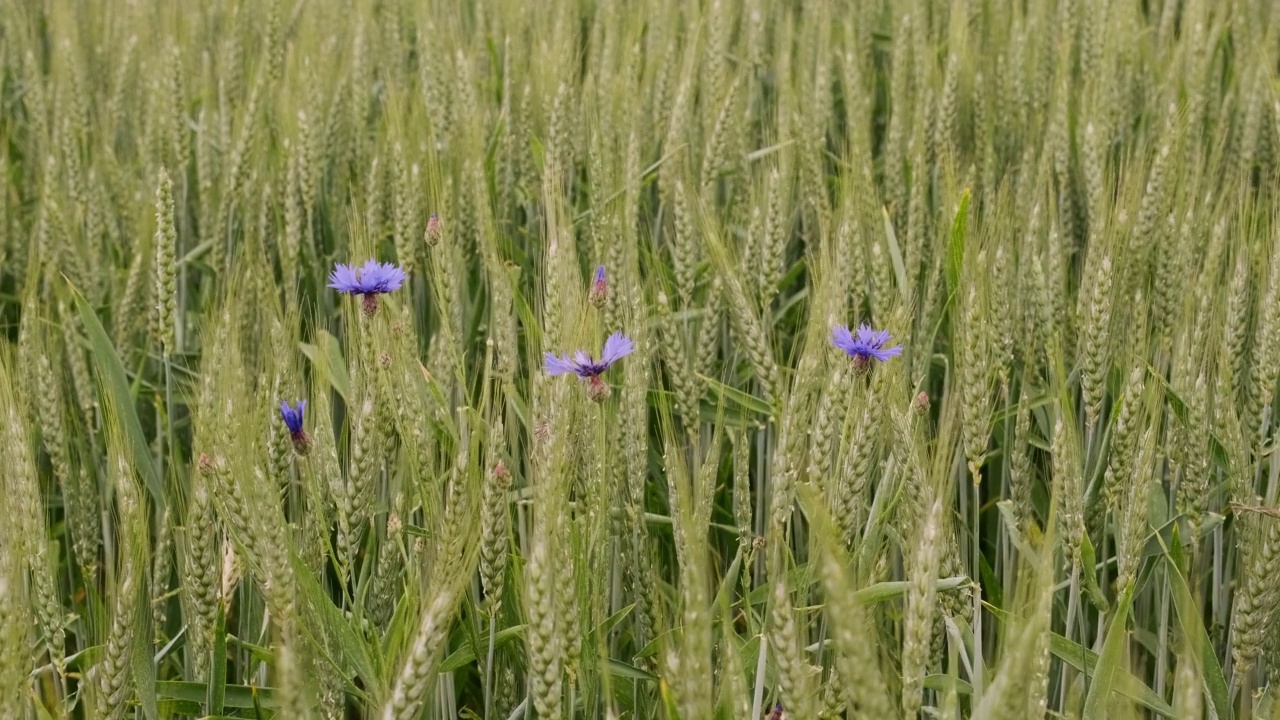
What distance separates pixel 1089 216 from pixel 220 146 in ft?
5.47

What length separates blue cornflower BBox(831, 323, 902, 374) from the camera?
1.37 metres

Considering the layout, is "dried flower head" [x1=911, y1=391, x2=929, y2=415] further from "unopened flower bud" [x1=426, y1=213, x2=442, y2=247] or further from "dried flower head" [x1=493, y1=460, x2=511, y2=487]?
"unopened flower bud" [x1=426, y1=213, x2=442, y2=247]

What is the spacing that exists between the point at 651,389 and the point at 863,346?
415 mm

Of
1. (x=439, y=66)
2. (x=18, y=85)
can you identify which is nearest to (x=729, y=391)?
(x=439, y=66)

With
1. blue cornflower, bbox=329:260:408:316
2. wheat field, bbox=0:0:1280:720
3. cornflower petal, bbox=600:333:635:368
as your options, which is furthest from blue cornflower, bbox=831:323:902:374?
blue cornflower, bbox=329:260:408:316

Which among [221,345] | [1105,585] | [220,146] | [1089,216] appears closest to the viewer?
[221,345]

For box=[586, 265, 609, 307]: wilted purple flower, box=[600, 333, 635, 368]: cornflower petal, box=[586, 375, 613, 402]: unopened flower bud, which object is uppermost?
box=[586, 265, 609, 307]: wilted purple flower

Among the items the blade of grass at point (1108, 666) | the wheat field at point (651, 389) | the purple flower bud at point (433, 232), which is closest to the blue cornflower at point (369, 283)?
the wheat field at point (651, 389)

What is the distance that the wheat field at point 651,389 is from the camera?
4.04 feet

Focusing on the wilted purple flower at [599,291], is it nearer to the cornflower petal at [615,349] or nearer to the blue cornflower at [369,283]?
the cornflower petal at [615,349]

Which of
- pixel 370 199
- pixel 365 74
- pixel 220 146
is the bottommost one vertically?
pixel 370 199

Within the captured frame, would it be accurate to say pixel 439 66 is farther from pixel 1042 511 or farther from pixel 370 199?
pixel 1042 511

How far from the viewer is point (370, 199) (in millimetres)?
2193

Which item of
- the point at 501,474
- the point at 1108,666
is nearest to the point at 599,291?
the point at 501,474
